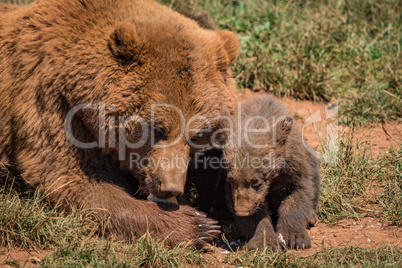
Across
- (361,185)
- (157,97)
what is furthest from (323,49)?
(157,97)

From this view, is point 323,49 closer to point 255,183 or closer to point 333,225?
point 333,225

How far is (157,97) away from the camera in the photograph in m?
4.51

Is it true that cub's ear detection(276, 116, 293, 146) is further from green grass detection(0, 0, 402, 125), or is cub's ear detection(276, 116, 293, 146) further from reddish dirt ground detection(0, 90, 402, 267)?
green grass detection(0, 0, 402, 125)

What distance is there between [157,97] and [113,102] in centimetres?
39

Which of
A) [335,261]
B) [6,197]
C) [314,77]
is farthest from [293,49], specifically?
[6,197]

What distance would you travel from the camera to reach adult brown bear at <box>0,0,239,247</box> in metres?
4.54

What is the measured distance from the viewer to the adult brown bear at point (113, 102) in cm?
454

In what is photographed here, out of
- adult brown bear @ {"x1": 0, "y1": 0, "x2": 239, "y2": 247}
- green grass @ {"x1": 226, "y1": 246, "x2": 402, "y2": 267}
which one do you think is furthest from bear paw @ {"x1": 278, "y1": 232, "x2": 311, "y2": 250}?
adult brown bear @ {"x1": 0, "y1": 0, "x2": 239, "y2": 247}

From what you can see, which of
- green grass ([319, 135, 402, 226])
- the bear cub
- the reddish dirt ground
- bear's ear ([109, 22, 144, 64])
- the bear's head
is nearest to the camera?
bear's ear ([109, 22, 144, 64])

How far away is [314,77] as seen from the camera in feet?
25.3

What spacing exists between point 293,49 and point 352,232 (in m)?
3.64

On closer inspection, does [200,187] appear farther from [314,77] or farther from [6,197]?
[314,77]

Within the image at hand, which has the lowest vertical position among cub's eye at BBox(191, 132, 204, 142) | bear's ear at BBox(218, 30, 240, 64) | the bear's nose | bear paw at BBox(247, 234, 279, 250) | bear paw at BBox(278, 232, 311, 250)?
bear paw at BBox(247, 234, 279, 250)

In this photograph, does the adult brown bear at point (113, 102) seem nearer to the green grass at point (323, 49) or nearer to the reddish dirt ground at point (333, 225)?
the reddish dirt ground at point (333, 225)
